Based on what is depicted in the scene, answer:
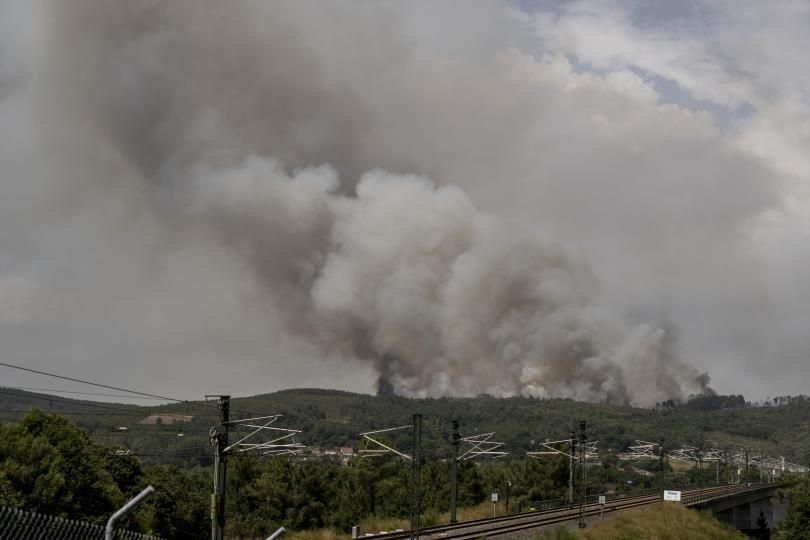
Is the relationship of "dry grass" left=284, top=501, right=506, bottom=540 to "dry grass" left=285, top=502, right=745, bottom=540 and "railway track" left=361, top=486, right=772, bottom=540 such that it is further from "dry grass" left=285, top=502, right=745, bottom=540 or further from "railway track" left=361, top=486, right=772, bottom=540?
"railway track" left=361, top=486, right=772, bottom=540

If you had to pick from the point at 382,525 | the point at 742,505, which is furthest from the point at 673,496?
the point at 382,525

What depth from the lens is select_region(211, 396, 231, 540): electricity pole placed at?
37.4 meters

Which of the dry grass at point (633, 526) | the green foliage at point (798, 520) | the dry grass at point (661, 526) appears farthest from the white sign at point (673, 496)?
the green foliage at point (798, 520)

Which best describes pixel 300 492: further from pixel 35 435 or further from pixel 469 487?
pixel 35 435

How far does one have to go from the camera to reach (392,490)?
103125 millimetres

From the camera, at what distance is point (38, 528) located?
1009 cm

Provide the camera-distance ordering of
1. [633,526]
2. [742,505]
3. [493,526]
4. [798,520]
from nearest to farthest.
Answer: [493,526]
[633,526]
[798,520]
[742,505]

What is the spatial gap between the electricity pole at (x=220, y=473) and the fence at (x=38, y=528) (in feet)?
89.3

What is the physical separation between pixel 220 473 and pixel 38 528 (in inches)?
1172

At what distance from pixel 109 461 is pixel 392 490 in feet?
120

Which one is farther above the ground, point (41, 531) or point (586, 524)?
point (41, 531)

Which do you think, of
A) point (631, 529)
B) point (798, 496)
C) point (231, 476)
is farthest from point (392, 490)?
point (798, 496)

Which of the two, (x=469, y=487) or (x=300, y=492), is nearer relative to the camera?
(x=300, y=492)

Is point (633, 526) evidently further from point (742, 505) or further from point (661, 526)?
point (742, 505)
